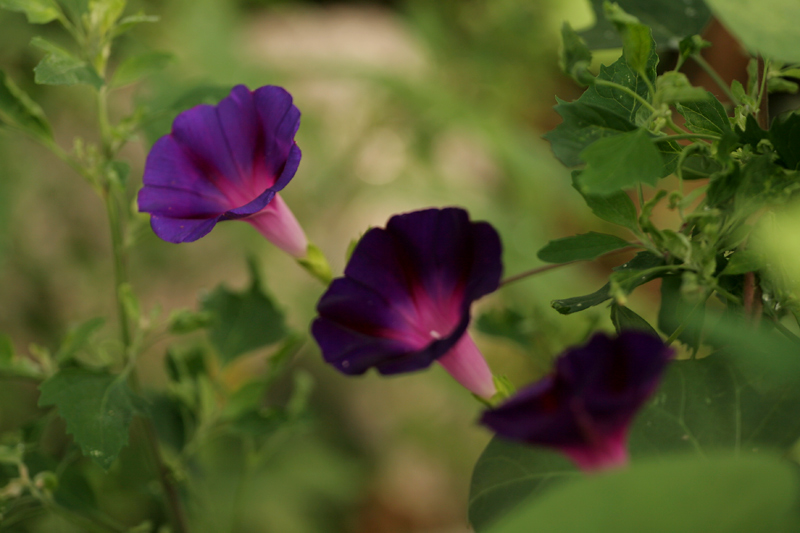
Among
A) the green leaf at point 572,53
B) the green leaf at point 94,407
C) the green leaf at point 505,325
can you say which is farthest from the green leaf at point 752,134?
the green leaf at point 94,407

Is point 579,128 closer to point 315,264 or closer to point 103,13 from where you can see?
point 315,264

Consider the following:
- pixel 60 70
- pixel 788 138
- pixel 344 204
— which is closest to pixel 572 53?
pixel 788 138

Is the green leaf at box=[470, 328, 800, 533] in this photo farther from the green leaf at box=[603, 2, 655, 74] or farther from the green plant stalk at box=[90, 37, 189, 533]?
the green plant stalk at box=[90, 37, 189, 533]

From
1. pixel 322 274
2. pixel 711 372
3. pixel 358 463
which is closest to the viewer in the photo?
pixel 711 372

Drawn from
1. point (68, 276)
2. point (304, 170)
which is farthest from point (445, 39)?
point (68, 276)

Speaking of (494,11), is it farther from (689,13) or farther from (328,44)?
(689,13)

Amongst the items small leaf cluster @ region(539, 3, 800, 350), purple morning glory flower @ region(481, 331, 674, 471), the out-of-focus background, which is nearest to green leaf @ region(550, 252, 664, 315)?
small leaf cluster @ region(539, 3, 800, 350)
